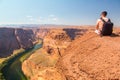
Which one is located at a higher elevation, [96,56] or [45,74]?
[96,56]

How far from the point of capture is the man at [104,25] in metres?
12.0

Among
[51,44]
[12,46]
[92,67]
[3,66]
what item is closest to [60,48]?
[51,44]

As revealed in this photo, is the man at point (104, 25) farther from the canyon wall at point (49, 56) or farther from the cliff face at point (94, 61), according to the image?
the canyon wall at point (49, 56)

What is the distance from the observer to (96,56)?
387 inches

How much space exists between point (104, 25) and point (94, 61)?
346cm

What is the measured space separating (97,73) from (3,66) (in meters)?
74.2

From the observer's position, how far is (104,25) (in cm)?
1210

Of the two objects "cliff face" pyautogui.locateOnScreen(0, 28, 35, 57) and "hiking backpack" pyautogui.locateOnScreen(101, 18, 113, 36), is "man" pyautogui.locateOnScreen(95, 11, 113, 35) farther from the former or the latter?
"cliff face" pyautogui.locateOnScreen(0, 28, 35, 57)

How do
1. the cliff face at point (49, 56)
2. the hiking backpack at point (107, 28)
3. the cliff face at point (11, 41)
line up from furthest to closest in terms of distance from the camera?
the cliff face at point (11, 41)
the cliff face at point (49, 56)
the hiking backpack at point (107, 28)

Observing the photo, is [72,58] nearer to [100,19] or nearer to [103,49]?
[103,49]

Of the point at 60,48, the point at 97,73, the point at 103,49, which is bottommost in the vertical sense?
the point at 60,48

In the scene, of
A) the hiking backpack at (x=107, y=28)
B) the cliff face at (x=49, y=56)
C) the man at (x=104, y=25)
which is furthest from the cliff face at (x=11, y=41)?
the hiking backpack at (x=107, y=28)

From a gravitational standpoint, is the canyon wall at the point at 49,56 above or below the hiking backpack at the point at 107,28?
below

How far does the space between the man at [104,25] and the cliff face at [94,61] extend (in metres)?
0.41
